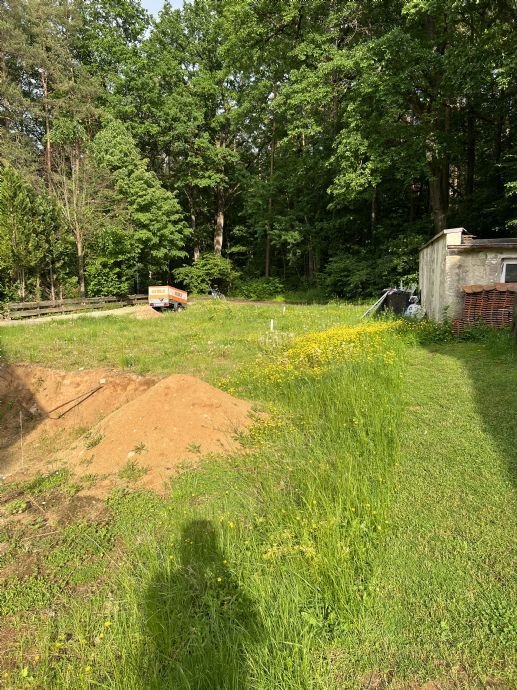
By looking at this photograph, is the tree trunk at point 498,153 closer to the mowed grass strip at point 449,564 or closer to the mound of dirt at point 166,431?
the mowed grass strip at point 449,564

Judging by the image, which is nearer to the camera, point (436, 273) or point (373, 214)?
point (436, 273)

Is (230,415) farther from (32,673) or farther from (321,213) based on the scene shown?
(321,213)

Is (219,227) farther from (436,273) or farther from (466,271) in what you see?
(466,271)

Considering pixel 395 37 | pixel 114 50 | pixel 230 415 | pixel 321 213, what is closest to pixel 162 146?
pixel 114 50

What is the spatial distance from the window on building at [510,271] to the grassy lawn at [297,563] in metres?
5.86

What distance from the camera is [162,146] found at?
2933cm

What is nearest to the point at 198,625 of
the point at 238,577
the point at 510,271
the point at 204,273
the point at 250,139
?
the point at 238,577

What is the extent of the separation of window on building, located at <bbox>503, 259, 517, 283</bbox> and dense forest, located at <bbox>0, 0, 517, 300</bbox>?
536 centimetres

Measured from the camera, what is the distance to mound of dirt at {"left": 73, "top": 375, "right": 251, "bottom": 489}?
492 centimetres

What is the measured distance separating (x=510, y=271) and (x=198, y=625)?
11034 mm

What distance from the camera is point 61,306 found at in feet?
65.1

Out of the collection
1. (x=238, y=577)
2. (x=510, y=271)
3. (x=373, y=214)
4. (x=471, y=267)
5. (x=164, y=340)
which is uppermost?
(x=373, y=214)

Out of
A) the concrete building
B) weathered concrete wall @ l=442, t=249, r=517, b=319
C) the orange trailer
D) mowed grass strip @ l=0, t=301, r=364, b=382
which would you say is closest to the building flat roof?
the concrete building

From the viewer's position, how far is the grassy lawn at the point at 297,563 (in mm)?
2246
